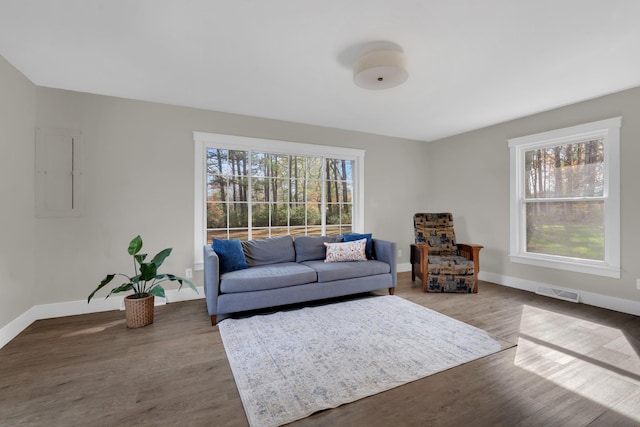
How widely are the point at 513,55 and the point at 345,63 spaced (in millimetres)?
1422

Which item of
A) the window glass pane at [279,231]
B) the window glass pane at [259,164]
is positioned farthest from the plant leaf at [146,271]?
the window glass pane at [259,164]

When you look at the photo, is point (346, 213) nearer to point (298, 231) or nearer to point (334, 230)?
point (334, 230)

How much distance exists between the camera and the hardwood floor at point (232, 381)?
1.57 metres

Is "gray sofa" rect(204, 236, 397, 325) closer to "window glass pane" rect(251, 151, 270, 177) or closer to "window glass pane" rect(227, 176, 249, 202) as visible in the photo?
"window glass pane" rect(227, 176, 249, 202)

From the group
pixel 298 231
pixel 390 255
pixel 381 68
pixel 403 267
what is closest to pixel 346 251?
pixel 390 255

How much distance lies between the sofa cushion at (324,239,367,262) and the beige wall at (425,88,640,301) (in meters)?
2.22

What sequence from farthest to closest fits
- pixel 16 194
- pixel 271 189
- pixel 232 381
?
pixel 271 189 → pixel 16 194 → pixel 232 381

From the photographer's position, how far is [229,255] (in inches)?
127

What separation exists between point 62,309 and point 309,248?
2.83 m

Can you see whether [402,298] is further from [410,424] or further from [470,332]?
[410,424]

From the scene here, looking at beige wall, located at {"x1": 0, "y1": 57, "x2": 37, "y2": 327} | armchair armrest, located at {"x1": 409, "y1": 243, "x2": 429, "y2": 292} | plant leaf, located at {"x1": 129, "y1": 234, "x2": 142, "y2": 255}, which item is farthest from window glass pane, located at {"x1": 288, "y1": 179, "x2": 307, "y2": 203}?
beige wall, located at {"x1": 0, "y1": 57, "x2": 37, "y2": 327}

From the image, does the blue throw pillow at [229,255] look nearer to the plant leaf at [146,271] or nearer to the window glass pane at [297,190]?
the plant leaf at [146,271]

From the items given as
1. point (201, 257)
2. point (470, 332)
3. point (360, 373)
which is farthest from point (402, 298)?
point (201, 257)

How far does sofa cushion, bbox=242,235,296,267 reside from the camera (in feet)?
11.7
